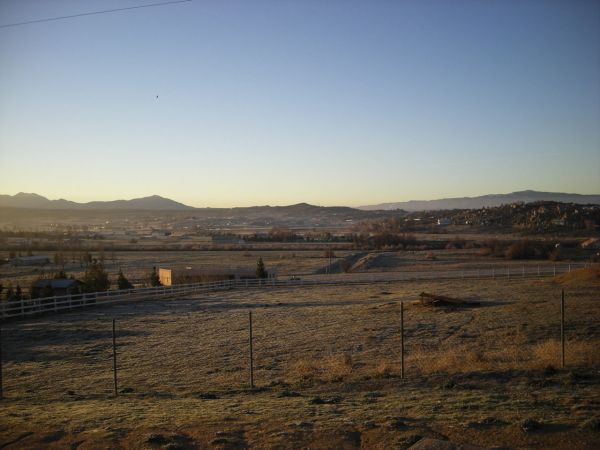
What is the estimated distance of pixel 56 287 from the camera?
40.4m

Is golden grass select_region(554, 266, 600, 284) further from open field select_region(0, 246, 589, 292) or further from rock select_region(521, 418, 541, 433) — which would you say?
rock select_region(521, 418, 541, 433)

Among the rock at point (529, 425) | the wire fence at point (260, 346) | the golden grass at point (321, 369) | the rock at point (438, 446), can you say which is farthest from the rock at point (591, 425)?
the golden grass at point (321, 369)

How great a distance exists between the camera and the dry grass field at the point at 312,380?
28.2 feet

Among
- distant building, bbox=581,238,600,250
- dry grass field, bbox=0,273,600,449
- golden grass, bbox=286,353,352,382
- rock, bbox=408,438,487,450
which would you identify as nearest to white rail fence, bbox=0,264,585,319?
dry grass field, bbox=0,273,600,449

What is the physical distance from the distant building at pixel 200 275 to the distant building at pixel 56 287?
1367 centimetres

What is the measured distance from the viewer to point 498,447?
7719 millimetres

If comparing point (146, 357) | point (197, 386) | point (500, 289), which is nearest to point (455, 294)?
point (500, 289)

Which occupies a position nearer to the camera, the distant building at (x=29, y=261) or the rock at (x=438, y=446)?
the rock at (x=438, y=446)

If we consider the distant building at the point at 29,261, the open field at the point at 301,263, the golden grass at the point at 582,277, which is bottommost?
the open field at the point at 301,263

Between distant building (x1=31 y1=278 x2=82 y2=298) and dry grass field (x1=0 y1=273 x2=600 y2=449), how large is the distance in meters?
11.0

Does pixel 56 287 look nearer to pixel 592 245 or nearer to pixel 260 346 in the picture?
pixel 260 346

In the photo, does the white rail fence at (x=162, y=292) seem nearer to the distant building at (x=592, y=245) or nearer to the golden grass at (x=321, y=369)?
the golden grass at (x=321, y=369)

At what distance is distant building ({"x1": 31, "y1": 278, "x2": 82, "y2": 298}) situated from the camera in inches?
1517

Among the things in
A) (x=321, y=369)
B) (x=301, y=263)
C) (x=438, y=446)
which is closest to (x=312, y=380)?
(x=321, y=369)
